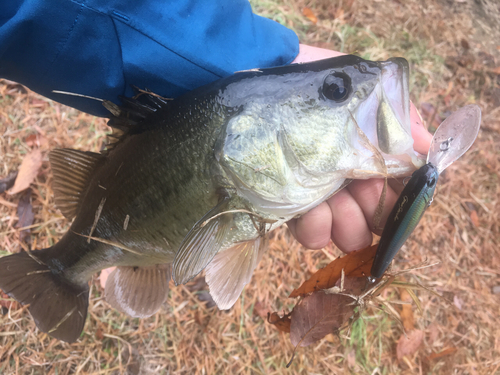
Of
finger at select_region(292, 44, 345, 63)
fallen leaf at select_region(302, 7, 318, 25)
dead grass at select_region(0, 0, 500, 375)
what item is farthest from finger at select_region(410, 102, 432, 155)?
fallen leaf at select_region(302, 7, 318, 25)

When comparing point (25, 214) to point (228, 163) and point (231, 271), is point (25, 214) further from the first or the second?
point (228, 163)

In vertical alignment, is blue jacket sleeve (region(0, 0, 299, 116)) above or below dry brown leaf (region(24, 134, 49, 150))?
above

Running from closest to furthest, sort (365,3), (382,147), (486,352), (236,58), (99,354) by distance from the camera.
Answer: (382,147) < (236,58) < (99,354) < (486,352) < (365,3)

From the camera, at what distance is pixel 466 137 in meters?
1.26

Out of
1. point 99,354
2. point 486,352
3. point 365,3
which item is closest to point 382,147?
point 99,354

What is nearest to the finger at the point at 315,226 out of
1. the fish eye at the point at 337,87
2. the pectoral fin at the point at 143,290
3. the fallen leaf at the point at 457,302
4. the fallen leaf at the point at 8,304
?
the fish eye at the point at 337,87

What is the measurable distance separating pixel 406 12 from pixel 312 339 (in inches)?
151

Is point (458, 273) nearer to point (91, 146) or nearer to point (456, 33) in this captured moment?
point (456, 33)

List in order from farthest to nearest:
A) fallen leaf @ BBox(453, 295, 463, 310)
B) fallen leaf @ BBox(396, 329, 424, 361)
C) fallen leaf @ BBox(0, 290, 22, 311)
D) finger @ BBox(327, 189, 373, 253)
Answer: fallen leaf @ BBox(453, 295, 463, 310)
fallen leaf @ BBox(396, 329, 424, 361)
fallen leaf @ BBox(0, 290, 22, 311)
finger @ BBox(327, 189, 373, 253)

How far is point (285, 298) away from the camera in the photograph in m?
2.62

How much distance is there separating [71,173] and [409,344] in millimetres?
2752

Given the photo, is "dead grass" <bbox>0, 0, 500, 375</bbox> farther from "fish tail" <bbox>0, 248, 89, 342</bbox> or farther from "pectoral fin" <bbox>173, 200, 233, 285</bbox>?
"pectoral fin" <bbox>173, 200, 233, 285</bbox>

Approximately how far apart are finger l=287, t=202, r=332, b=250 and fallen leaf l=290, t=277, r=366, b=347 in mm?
266

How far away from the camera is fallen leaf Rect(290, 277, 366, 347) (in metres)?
1.52
